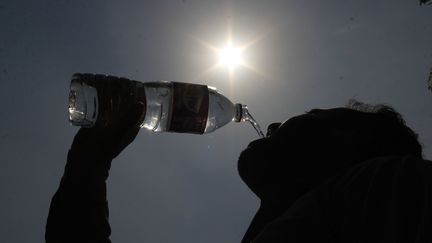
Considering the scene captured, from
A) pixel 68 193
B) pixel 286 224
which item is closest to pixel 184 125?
pixel 68 193

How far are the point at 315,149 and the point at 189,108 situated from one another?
1.20m

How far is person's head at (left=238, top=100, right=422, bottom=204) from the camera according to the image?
84.2 inches

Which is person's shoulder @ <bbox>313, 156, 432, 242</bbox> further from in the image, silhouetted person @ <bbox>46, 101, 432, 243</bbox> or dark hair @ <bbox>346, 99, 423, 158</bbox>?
dark hair @ <bbox>346, 99, 423, 158</bbox>

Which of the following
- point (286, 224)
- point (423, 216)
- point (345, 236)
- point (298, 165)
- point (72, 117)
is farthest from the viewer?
point (72, 117)

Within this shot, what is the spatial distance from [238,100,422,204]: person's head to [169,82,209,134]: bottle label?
0.70 m

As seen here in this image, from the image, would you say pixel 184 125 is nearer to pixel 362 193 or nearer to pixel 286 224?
pixel 286 224

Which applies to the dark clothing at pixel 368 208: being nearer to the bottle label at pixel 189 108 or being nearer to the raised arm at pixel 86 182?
the raised arm at pixel 86 182

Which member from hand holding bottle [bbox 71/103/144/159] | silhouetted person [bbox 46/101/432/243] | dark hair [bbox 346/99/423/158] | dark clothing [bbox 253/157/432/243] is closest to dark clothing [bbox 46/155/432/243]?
dark clothing [bbox 253/157/432/243]

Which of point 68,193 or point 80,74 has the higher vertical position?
point 80,74

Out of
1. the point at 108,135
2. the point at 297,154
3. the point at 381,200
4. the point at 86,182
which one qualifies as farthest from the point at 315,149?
the point at 86,182

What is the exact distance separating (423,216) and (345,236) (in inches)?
9.2

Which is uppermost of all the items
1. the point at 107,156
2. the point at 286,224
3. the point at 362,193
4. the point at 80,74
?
the point at 80,74

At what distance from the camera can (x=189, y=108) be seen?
3.11 m

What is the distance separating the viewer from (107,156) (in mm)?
2236
